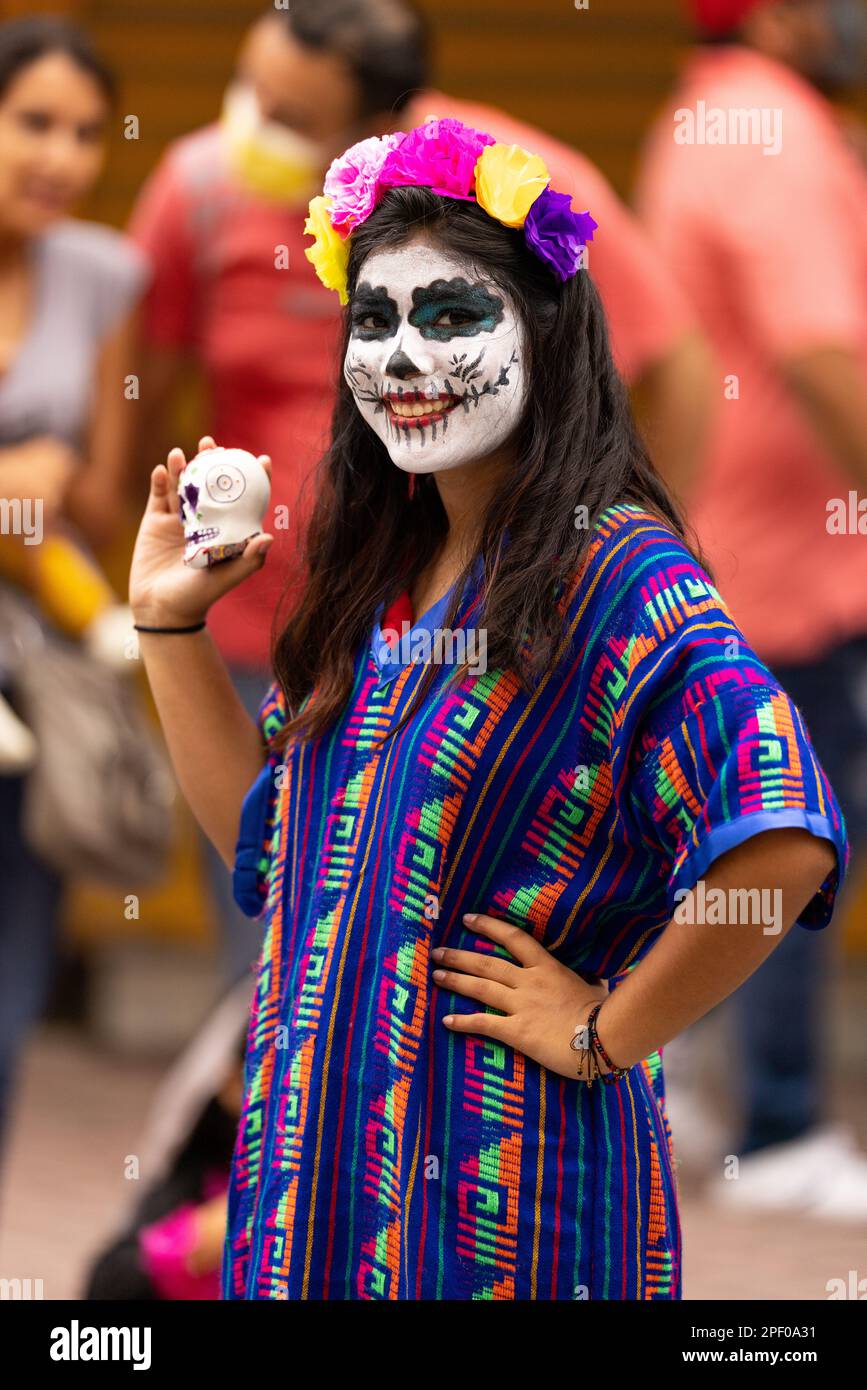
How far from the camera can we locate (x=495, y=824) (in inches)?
90.7

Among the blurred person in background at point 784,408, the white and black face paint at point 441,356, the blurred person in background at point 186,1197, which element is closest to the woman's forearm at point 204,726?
the white and black face paint at point 441,356

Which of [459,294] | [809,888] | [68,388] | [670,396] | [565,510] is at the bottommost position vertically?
[809,888]

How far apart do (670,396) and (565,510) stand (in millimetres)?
2500

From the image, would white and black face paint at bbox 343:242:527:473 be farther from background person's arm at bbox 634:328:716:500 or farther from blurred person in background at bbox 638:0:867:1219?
blurred person in background at bbox 638:0:867:1219

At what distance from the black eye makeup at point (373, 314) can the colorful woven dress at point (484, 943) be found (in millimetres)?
279

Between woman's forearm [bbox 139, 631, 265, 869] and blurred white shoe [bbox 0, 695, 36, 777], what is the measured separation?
3.82ft

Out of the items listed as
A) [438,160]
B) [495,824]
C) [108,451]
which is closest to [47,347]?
[108,451]

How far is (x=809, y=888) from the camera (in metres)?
2.17

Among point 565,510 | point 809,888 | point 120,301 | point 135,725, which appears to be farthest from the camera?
point 120,301

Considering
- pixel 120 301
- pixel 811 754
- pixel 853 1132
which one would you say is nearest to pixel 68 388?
pixel 120 301

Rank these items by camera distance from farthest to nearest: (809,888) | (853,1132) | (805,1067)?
(853,1132), (805,1067), (809,888)

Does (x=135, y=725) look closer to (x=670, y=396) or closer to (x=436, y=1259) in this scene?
(x=670, y=396)

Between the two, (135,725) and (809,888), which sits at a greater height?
(135,725)

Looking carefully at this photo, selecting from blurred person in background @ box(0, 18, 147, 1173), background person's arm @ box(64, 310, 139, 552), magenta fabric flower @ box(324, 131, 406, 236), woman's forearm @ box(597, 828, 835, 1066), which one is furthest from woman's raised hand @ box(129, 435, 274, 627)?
background person's arm @ box(64, 310, 139, 552)
